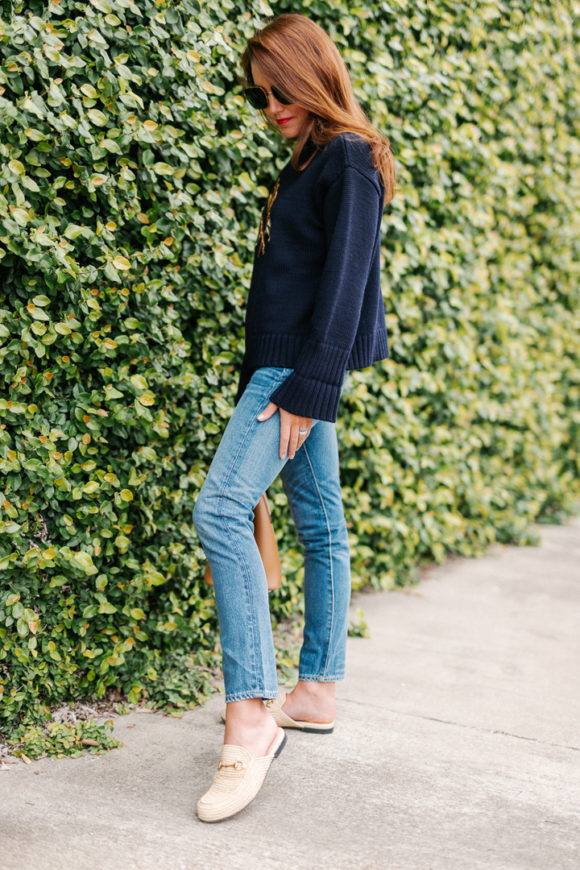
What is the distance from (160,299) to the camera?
286 cm

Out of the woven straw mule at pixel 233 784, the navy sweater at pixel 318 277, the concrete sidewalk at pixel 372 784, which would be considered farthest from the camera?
the navy sweater at pixel 318 277

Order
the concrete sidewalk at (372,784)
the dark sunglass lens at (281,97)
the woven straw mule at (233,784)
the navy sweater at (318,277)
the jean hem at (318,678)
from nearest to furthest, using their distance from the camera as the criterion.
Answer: the concrete sidewalk at (372,784)
the woven straw mule at (233,784)
the navy sweater at (318,277)
the dark sunglass lens at (281,97)
the jean hem at (318,678)

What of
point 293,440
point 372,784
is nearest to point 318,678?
point 372,784

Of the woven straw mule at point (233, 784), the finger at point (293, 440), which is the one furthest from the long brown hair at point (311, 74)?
the woven straw mule at point (233, 784)

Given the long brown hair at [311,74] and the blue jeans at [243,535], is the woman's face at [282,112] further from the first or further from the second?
the blue jeans at [243,535]

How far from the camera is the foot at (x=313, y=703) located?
2768 millimetres

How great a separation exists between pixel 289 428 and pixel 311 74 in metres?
0.96

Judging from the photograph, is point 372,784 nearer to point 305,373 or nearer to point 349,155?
point 305,373

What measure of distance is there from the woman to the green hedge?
1.29 feet

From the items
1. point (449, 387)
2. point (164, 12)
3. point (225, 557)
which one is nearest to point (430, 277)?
point (449, 387)

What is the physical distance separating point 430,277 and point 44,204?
2146mm

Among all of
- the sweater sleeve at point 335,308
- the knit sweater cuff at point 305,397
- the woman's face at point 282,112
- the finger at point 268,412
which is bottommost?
the finger at point 268,412

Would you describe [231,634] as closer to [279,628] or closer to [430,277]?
[279,628]

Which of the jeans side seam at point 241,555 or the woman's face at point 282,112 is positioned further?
the woman's face at point 282,112
